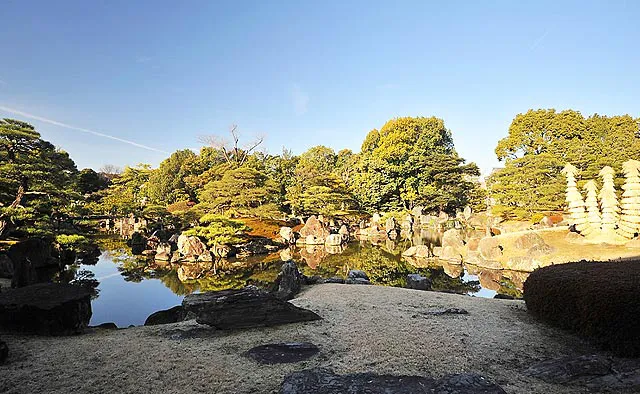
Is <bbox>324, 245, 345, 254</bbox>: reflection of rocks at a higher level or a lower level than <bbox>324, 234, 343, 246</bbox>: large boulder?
lower

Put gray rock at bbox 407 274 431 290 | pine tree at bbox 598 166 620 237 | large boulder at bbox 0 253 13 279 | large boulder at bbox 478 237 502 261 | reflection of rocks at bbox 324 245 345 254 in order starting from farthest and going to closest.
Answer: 1. reflection of rocks at bbox 324 245 345 254
2. large boulder at bbox 478 237 502 261
3. pine tree at bbox 598 166 620 237
4. large boulder at bbox 0 253 13 279
5. gray rock at bbox 407 274 431 290

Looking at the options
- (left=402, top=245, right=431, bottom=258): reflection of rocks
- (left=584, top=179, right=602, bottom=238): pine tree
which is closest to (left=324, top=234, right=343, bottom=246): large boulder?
(left=402, top=245, right=431, bottom=258): reflection of rocks

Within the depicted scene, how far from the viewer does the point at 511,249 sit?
14.6 m

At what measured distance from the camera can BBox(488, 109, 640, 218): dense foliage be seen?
19766 millimetres

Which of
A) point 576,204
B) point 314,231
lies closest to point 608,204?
point 576,204

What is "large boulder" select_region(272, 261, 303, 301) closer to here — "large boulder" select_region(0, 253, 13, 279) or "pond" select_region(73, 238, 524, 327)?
"pond" select_region(73, 238, 524, 327)

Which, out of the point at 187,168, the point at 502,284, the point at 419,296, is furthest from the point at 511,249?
the point at 187,168

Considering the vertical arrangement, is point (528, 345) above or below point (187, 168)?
below

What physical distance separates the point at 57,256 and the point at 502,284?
56.4ft

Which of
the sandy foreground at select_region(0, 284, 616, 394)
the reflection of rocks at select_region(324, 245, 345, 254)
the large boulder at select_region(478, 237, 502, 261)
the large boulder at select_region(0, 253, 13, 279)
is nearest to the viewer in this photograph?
the sandy foreground at select_region(0, 284, 616, 394)

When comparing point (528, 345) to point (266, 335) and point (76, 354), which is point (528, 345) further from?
point (76, 354)

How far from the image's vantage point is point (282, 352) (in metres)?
4.21

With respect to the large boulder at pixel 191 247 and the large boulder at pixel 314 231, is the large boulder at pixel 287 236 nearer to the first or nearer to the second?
the large boulder at pixel 314 231

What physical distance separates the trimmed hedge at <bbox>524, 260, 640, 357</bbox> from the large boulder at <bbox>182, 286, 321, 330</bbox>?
Result: 11.6ft
